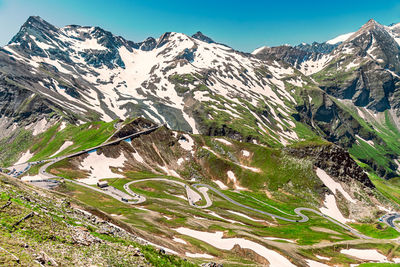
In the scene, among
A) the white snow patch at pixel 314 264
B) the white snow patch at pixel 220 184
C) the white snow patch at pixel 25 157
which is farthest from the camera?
the white snow patch at pixel 25 157

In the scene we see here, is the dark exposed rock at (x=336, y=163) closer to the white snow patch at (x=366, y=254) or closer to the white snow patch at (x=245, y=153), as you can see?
the white snow patch at (x=245, y=153)

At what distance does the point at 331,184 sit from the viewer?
15838 cm

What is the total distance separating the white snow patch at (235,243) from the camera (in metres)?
56.5

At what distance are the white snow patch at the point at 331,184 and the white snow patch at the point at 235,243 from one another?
117 meters

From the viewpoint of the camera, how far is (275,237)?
90000 mm

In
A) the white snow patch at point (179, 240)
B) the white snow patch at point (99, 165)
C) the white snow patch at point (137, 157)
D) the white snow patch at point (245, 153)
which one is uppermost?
the white snow patch at point (245, 153)

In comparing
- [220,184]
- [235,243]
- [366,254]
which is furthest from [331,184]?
[235,243]

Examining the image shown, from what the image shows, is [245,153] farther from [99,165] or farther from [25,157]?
[25,157]

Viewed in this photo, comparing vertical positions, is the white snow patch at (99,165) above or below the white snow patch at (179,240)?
below

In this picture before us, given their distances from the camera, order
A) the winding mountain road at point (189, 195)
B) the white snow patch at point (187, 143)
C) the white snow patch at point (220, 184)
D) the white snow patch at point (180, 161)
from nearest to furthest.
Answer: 1. the winding mountain road at point (189, 195)
2. the white snow patch at point (220, 184)
3. the white snow patch at point (180, 161)
4. the white snow patch at point (187, 143)

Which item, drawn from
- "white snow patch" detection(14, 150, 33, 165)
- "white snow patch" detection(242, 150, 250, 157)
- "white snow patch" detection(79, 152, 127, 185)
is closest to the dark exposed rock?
"white snow patch" detection(242, 150, 250, 157)

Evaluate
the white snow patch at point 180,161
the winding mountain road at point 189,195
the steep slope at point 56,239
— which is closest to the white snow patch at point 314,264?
the steep slope at point 56,239

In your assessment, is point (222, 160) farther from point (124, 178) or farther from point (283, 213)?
point (124, 178)

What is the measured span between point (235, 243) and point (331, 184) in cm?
12419
